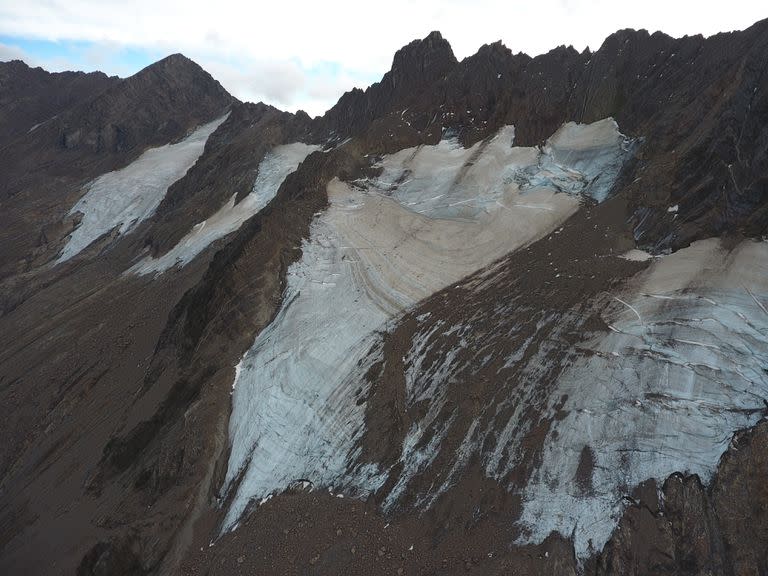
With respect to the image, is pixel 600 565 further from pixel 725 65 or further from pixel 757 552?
pixel 725 65

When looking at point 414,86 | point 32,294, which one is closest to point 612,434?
point 414,86

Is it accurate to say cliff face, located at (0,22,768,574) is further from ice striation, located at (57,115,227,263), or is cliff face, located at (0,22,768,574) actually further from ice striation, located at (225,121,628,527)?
ice striation, located at (57,115,227,263)

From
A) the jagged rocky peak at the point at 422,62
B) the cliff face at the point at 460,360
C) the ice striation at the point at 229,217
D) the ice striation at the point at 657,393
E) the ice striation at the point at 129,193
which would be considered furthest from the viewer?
the ice striation at the point at 129,193

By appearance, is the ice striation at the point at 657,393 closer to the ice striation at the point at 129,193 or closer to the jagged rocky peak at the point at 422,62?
the jagged rocky peak at the point at 422,62

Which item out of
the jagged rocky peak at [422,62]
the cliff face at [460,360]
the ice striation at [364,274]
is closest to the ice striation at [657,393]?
the cliff face at [460,360]

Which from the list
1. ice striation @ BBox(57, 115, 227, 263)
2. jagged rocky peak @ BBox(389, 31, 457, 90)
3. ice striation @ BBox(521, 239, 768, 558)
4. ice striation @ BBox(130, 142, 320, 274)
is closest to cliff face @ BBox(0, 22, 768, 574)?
ice striation @ BBox(521, 239, 768, 558)

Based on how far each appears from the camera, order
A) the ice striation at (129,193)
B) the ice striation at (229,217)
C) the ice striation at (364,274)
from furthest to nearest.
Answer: the ice striation at (129,193)
the ice striation at (229,217)
the ice striation at (364,274)

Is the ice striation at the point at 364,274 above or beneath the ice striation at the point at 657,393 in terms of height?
above
